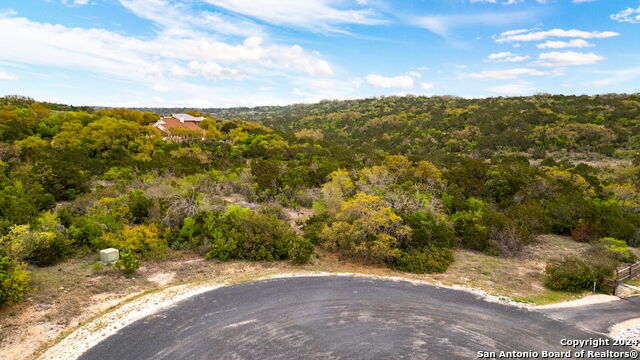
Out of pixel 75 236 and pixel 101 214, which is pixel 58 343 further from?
pixel 101 214

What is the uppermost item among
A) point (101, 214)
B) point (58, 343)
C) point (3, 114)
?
point (3, 114)

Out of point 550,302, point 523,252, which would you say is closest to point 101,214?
point 550,302

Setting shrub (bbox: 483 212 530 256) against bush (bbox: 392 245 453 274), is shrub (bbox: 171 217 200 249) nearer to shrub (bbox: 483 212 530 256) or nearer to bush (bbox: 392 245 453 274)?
bush (bbox: 392 245 453 274)

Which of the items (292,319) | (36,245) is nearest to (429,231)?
(292,319)

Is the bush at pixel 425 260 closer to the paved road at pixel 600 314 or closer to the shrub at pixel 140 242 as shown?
the paved road at pixel 600 314

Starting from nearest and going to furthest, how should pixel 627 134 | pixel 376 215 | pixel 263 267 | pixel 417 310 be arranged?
pixel 417 310, pixel 263 267, pixel 376 215, pixel 627 134

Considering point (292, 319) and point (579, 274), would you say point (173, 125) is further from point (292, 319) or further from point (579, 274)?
point (579, 274)
